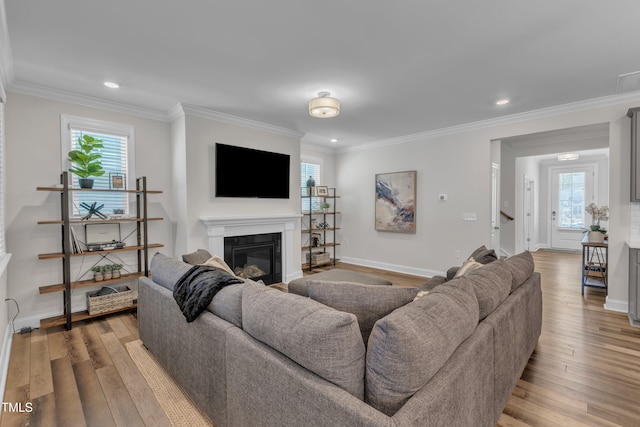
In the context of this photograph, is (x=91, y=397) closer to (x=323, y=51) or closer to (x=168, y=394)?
(x=168, y=394)

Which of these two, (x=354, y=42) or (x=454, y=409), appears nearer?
(x=454, y=409)

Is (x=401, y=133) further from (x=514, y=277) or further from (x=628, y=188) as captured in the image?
(x=514, y=277)

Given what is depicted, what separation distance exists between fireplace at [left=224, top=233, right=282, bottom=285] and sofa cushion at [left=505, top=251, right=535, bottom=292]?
3.24 metres

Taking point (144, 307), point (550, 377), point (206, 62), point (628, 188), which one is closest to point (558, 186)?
point (628, 188)

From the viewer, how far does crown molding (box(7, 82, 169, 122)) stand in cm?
302

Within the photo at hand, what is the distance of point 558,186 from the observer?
7.90m

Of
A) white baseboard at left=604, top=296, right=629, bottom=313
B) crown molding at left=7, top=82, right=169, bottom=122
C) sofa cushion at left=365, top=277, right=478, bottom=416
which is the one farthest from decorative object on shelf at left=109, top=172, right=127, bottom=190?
white baseboard at left=604, top=296, right=629, bottom=313

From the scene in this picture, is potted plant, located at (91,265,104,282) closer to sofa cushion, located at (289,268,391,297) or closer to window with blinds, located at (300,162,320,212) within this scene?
sofa cushion, located at (289,268,391,297)

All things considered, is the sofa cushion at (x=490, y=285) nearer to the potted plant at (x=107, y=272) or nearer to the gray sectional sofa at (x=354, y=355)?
the gray sectional sofa at (x=354, y=355)

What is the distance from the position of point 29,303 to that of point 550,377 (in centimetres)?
477

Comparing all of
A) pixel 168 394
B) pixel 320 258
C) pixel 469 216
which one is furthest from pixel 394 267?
pixel 168 394

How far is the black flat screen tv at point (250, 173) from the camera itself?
4039 mm

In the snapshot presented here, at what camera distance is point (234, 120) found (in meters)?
4.16

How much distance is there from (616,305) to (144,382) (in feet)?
16.0
